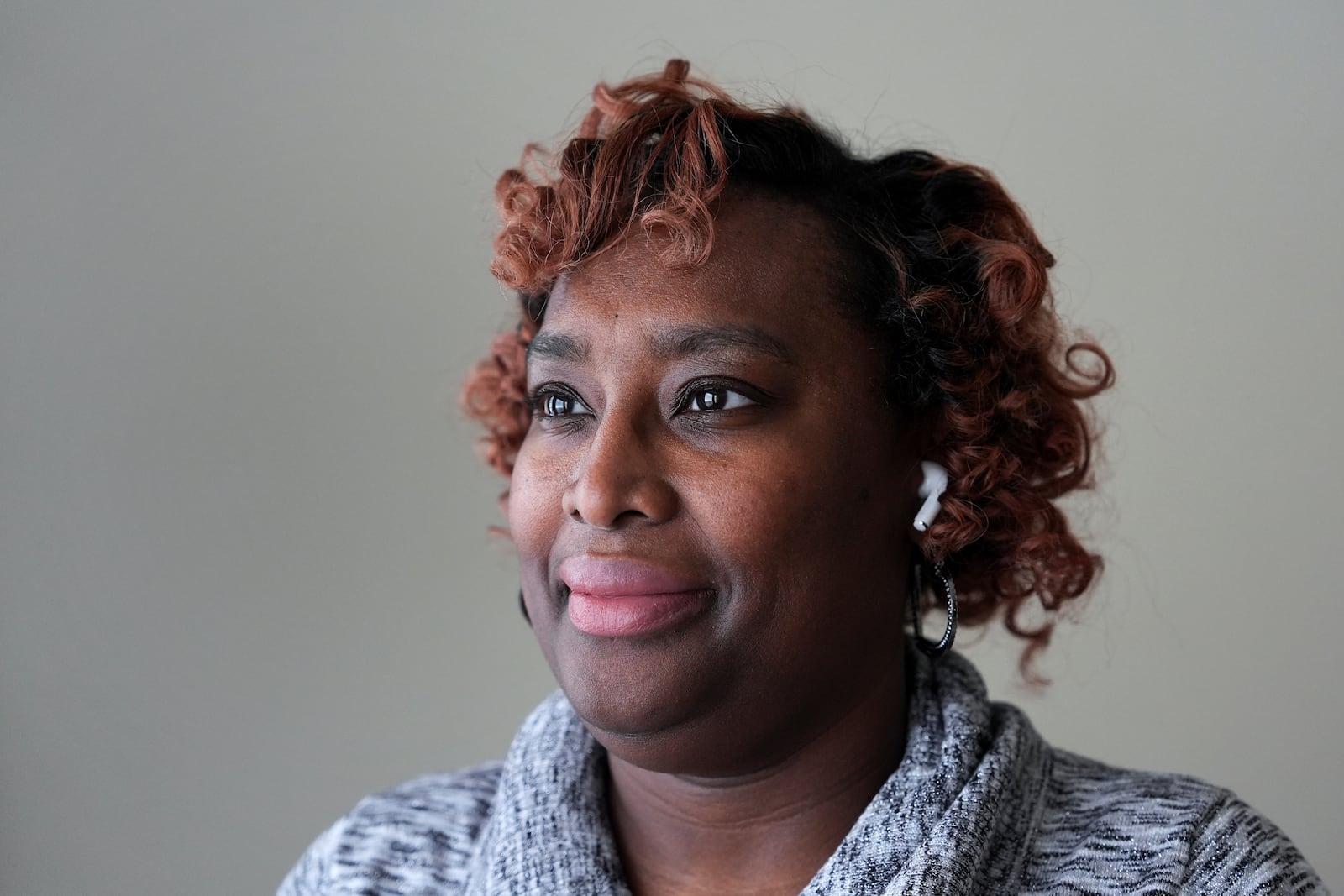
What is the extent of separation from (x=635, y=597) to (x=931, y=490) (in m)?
0.40

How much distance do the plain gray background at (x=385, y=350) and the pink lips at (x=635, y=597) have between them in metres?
1.12

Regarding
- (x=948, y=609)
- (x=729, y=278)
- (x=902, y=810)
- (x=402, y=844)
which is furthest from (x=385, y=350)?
(x=902, y=810)

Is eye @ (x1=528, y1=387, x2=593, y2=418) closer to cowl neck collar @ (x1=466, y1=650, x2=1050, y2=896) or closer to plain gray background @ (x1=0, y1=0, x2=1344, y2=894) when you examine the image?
cowl neck collar @ (x1=466, y1=650, x2=1050, y2=896)

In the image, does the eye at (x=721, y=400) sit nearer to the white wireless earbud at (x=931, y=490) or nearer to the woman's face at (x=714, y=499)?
the woman's face at (x=714, y=499)

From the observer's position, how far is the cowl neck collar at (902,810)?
1509 millimetres

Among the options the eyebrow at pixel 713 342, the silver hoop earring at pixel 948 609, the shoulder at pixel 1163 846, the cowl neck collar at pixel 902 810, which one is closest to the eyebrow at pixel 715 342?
the eyebrow at pixel 713 342

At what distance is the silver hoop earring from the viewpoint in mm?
1637

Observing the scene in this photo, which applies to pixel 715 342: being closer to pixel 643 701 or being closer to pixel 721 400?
pixel 721 400

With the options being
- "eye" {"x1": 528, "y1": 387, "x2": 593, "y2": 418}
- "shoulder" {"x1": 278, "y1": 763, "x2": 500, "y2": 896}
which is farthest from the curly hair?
"shoulder" {"x1": 278, "y1": 763, "x2": 500, "y2": 896}

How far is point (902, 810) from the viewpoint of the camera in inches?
61.4

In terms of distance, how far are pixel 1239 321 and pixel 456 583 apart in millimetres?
1478

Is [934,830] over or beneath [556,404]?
beneath

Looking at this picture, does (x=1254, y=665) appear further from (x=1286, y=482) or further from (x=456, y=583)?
(x=456, y=583)

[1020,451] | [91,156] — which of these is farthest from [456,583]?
[1020,451]
